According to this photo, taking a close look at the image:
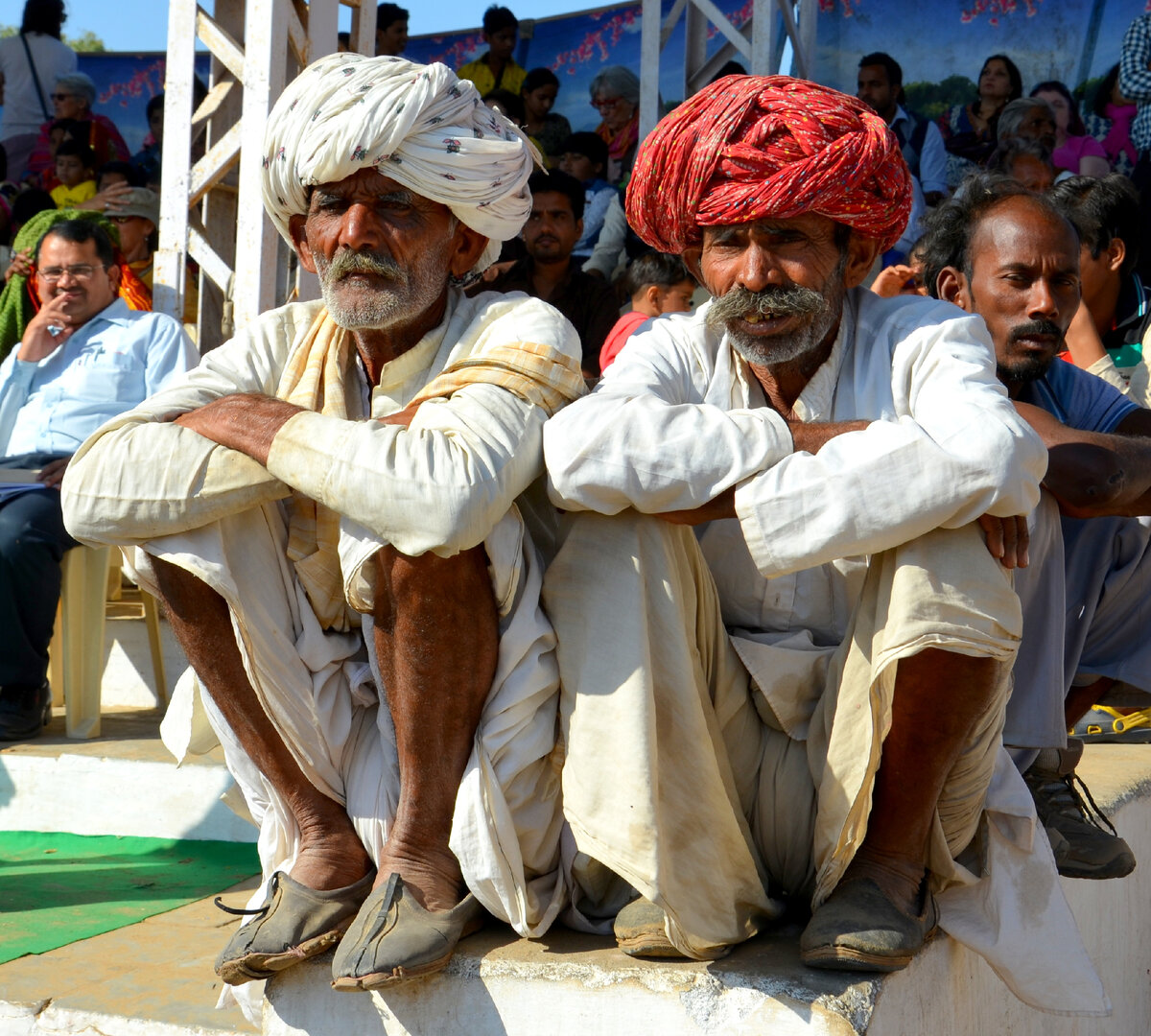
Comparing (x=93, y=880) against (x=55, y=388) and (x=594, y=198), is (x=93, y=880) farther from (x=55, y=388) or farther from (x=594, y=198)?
(x=594, y=198)

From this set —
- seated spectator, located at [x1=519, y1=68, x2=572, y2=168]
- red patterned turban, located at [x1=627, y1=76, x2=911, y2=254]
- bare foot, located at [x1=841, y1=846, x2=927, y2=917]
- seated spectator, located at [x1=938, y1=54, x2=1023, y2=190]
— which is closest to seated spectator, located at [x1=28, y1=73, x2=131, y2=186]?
seated spectator, located at [x1=519, y1=68, x2=572, y2=168]

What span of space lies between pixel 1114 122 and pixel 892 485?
7370 millimetres

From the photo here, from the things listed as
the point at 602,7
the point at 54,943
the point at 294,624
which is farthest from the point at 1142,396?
the point at 602,7

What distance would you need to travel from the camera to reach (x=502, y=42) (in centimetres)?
1005

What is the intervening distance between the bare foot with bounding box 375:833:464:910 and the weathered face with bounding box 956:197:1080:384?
1.76m

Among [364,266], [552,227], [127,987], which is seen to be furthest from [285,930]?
[552,227]

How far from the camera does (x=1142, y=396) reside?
4.35 metres

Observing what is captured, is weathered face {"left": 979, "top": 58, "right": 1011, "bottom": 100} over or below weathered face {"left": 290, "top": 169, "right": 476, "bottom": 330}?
over

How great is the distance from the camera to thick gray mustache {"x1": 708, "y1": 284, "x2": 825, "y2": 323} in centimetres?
238

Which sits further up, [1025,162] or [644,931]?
[1025,162]

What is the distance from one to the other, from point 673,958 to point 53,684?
396cm

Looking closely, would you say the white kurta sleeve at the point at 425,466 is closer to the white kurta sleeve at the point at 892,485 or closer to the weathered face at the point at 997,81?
the white kurta sleeve at the point at 892,485

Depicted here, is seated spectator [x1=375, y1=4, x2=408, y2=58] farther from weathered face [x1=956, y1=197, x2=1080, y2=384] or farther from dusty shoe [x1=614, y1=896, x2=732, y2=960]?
dusty shoe [x1=614, y1=896, x2=732, y2=960]

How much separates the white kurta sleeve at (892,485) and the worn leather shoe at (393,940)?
753 millimetres
